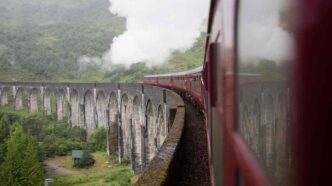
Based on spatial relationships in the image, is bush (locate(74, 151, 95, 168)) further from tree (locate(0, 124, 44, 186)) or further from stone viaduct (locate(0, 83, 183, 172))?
tree (locate(0, 124, 44, 186))

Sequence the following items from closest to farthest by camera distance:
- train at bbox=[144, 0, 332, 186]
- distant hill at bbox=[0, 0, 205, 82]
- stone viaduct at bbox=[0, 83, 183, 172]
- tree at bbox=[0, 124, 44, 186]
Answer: train at bbox=[144, 0, 332, 186] → stone viaduct at bbox=[0, 83, 183, 172] → tree at bbox=[0, 124, 44, 186] → distant hill at bbox=[0, 0, 205, 82]

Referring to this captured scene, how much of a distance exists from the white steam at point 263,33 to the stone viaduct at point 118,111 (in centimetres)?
842

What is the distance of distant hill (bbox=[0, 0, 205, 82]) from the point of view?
82.9m

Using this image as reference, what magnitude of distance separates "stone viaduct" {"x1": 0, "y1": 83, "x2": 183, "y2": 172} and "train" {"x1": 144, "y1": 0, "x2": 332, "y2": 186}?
8.42 meters

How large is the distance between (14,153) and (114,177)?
682 cm

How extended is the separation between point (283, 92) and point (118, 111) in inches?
1144

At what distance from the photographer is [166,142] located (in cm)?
496

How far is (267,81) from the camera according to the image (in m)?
1.11

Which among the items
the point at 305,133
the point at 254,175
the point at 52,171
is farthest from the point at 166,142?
the point at 52,171

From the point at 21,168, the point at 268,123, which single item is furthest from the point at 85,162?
the point at 268,123

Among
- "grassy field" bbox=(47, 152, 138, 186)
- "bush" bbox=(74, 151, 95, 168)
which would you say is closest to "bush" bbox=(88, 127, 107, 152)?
"grassy field" bbox=(47, 152, 138, 186)

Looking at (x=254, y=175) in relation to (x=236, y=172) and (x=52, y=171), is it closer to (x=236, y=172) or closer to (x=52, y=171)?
(x=236, y=172)

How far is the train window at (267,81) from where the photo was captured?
0.93m

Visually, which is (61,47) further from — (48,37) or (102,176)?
(102,176)
